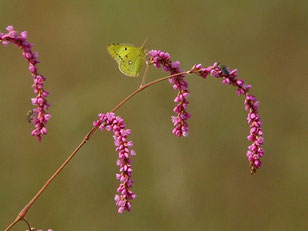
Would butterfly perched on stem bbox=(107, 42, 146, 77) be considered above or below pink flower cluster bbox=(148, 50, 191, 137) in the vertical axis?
above

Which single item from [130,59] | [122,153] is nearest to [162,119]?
[130,59]

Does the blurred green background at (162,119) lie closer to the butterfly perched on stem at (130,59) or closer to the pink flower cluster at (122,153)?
the butterfly perched on stem at (130,59)

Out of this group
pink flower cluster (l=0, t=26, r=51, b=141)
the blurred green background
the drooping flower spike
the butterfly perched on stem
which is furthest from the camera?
the blurred green background

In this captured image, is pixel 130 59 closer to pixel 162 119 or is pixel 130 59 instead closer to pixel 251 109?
→ pixel 251 109

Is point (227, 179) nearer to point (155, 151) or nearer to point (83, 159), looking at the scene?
point (155, 151)

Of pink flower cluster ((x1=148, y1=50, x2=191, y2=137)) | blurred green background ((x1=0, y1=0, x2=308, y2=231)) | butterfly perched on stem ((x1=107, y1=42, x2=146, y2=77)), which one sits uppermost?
blurred green background ((x1=0, y1=0, x2=308, y2=231))

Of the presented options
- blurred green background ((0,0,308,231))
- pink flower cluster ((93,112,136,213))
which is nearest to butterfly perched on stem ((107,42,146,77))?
pink flower cluster ((93,112,136,213))

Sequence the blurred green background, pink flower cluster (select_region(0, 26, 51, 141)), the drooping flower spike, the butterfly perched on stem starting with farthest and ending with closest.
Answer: the blurred green background → the butterfly perched on stem → the drooping flower spike → pink flower cluster (select_region(0, 26, 51, 141))

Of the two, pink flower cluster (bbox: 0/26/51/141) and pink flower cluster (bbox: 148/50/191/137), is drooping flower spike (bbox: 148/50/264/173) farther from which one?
pink flower cluster (bbox: 0/26/51/141)
